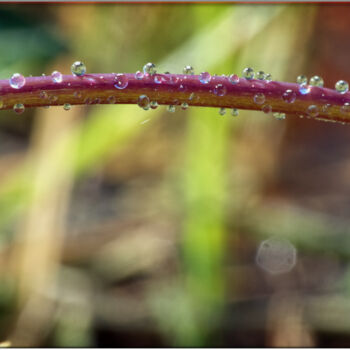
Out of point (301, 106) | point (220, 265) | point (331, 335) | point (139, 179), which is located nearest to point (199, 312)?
point (220, 265)

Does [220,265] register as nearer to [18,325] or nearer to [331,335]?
[331,335]

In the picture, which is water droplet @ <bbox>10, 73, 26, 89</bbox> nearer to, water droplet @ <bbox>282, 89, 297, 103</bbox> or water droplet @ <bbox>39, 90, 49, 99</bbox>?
water droplet @ <bbox>39, 90, 49, 99</bbox>

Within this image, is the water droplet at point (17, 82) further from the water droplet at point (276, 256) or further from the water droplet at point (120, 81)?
the water droplet at point (276, 256)

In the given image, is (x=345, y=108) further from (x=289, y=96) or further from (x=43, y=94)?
(x=43, y=94)

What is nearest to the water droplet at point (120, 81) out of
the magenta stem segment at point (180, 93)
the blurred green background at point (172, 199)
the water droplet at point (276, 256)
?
the magenta stem segment at point (180, 93)

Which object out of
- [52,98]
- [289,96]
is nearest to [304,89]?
[289,96]

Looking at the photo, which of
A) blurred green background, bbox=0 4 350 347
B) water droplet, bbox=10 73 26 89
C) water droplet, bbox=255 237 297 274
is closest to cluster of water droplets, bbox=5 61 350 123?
water droplet, bbox=10 73 26 89

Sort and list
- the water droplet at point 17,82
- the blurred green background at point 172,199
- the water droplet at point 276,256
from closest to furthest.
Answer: the water droplet at point 17,82, the blurred green background at point 172,199, the water droplet at point 276,256

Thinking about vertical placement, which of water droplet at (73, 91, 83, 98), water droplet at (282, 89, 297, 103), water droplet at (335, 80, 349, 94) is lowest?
water droplet at (73, 91, 83, 98)
